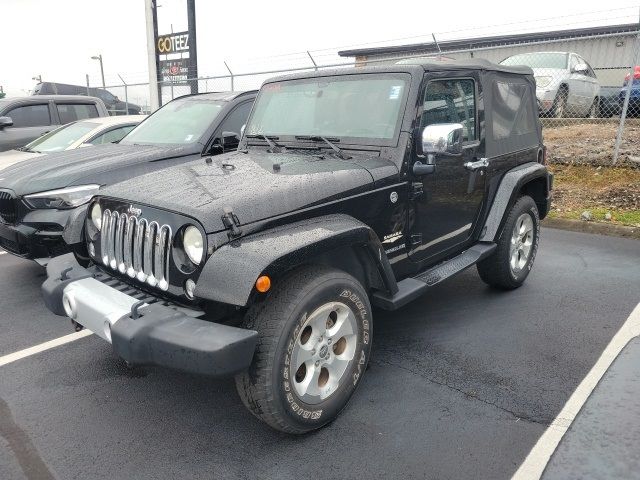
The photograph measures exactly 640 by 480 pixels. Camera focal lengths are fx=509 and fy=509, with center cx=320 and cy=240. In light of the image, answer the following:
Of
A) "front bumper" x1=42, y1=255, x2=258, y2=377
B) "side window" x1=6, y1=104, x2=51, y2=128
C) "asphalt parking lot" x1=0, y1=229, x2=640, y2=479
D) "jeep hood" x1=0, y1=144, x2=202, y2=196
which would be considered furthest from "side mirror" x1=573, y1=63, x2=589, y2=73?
"front bumper" x1=42, y1=255, x2=258, y2=377

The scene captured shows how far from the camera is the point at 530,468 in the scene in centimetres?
241

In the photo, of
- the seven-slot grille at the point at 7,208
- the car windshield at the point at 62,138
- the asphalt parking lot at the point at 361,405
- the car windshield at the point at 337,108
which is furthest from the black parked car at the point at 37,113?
the car windshield at the point at 337,108

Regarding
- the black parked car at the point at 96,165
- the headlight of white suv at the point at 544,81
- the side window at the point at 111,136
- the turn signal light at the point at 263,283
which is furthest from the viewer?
the headlight of white suv at the point at 544,81

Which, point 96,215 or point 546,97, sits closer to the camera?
point 96,215

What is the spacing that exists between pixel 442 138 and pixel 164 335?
76.7 inches

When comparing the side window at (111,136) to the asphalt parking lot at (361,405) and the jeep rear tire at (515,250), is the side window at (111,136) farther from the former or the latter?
the jeep rear tire at (515,250)

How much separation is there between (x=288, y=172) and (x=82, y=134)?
16.4 ft

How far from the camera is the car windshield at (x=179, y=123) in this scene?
5.67m

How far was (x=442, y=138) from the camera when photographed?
10.1 ft

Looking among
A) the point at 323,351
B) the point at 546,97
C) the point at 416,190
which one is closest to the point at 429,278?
the point at 416,190

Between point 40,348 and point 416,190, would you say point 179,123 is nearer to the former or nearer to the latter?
point 40,348

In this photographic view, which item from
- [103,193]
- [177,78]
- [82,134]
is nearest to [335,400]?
[103,193]

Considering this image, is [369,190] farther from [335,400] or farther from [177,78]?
[177,78]

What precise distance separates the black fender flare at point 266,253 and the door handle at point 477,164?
54.7 inches
